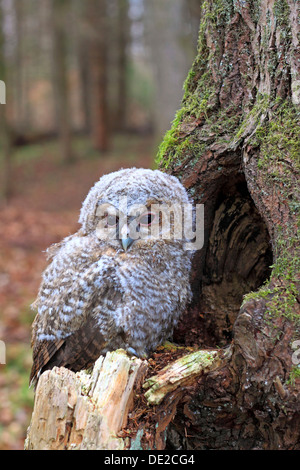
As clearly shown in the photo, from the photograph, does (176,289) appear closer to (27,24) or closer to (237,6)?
(237,6)

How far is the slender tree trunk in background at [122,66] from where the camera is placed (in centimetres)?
1800

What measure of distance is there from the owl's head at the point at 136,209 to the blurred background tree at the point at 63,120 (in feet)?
8.42

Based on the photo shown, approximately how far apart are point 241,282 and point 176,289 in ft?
1.96

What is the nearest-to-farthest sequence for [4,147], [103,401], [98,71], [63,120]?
1. [103,401]
2. [4,147]
3. [98,71]
4. [63,120]

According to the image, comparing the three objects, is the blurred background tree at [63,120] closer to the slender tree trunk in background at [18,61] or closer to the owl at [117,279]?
the slender tree trunk in background at [18,61]

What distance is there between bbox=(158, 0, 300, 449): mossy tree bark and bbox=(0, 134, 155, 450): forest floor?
1.38 m

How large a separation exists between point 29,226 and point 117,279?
932 centimetres

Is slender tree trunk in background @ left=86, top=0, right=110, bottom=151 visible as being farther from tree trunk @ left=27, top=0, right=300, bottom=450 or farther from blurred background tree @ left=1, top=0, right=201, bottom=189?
tree trunk @ left=27, top=0, right=300, bottom=450

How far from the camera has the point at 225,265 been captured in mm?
2975

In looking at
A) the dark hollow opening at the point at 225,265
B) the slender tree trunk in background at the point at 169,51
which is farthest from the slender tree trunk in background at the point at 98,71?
the dark hollow opening at the point at 225,265

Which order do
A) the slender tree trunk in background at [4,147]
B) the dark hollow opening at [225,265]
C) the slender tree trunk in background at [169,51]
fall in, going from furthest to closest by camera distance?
1. the slender tree trunk in background at [4,147]
2. the slender tree trunk in background at [169,51]
3. the dark hollow opening at [225,265]

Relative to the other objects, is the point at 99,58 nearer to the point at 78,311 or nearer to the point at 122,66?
the point at 122,66

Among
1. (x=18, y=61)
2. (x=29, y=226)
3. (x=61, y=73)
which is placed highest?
(x=18, y=61)

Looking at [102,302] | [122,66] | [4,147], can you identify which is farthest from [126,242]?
[122,66]
